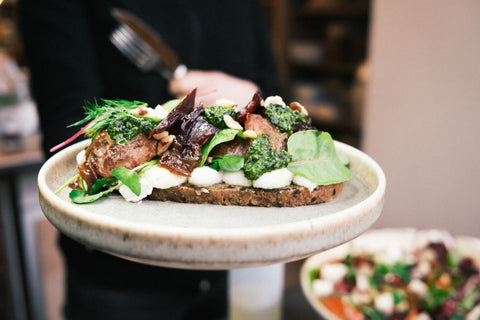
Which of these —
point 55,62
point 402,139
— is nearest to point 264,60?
point 402,139

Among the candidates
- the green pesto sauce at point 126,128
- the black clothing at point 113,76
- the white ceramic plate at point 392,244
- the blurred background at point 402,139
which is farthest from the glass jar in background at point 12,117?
the green pesto sauce at point 126,128

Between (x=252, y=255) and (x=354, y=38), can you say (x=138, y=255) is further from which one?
(x=354, y=38)

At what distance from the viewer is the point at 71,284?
65.2 inches

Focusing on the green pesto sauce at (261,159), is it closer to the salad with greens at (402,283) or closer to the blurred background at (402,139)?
the salad with greens at (402,283)

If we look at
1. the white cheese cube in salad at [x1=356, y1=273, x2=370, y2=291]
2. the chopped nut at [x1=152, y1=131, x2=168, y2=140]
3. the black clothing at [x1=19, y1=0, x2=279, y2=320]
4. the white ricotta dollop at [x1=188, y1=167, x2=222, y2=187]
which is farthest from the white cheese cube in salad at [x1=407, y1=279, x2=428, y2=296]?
the chopped nut at [x1=152, y1=131, x2=168, y2=140]

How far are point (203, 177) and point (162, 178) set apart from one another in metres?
0.08

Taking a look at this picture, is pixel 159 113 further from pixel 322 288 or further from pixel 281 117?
pixel 322 288

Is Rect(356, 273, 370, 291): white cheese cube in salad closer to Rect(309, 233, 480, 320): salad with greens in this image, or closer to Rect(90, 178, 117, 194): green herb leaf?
Rect(309, 233, 480, 320): salad with greens

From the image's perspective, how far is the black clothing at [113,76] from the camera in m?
1.45

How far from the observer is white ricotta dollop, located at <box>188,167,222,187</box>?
2.63 ft

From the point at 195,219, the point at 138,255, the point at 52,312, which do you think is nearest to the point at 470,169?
the point at 195,219

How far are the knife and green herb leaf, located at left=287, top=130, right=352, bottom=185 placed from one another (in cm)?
78

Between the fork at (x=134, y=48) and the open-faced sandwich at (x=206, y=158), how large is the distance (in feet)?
2.38

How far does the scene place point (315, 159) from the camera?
81 cm
